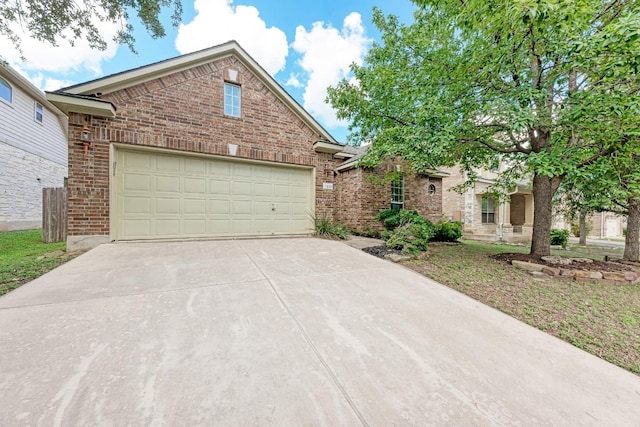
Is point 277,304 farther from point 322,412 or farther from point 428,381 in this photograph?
point 428,381

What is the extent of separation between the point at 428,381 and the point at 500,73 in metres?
6.15

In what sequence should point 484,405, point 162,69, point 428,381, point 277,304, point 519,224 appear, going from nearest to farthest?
point 484,405, point 428,381, point 277,304, point 162,69, point 519,224

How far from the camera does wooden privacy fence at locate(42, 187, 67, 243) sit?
22.8 feet

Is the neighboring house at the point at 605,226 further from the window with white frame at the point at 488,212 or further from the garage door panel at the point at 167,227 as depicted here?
the garage door panel at the point at 167,227

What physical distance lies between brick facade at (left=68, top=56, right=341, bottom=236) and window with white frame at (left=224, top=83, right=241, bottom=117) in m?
0.16

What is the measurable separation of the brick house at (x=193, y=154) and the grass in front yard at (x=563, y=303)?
464 centimetres

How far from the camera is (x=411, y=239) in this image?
20.0 feet

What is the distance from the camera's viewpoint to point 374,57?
7680 mm

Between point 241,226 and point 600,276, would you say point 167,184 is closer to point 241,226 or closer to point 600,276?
point 241,226

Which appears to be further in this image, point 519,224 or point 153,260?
point 519,224

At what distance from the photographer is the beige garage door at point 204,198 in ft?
20.2

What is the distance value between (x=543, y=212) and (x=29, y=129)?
64.1 ft

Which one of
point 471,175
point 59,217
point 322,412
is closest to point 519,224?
point 471,175

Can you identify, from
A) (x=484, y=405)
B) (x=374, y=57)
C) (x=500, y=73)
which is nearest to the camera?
(x=484, y=405)
